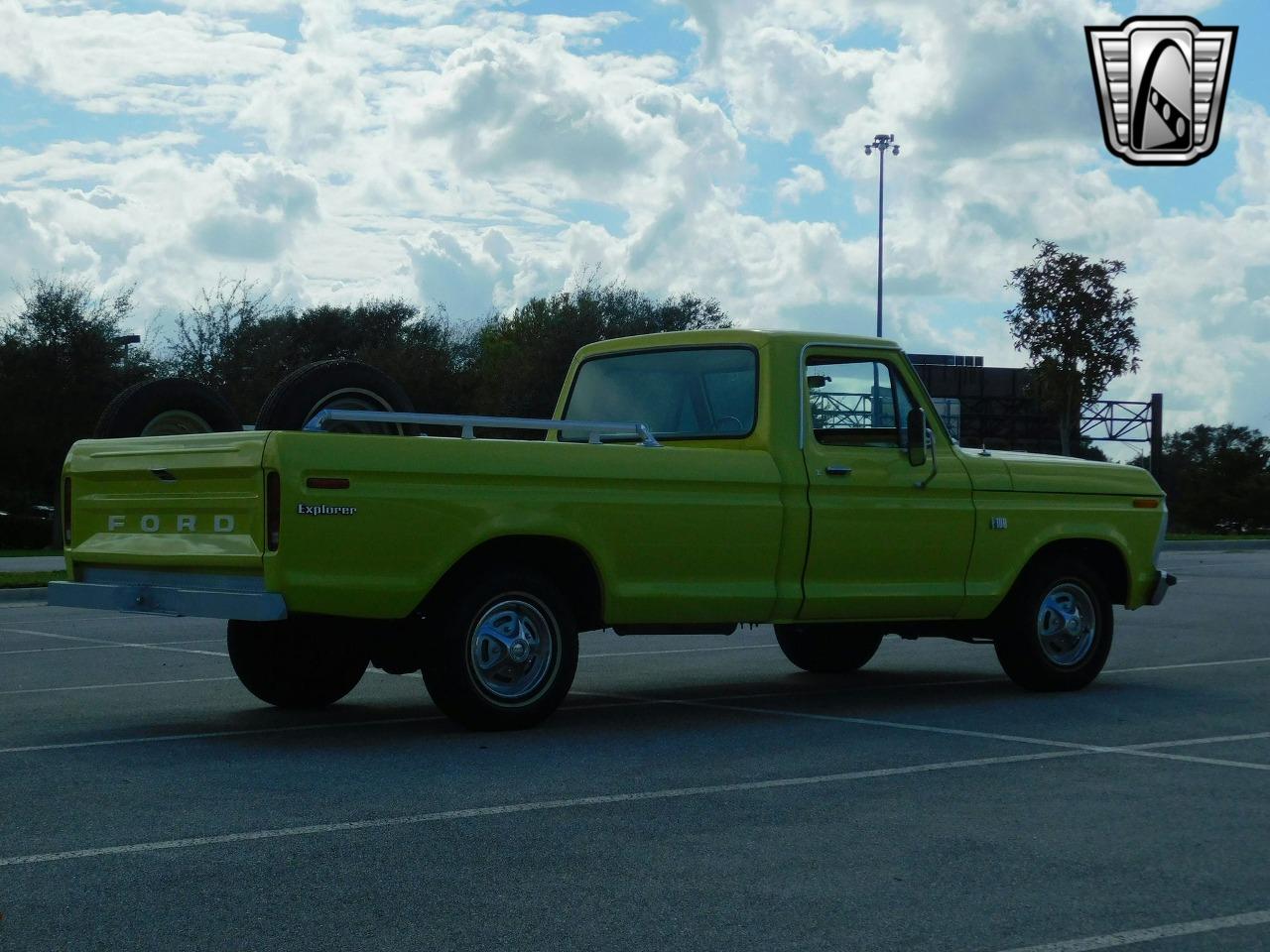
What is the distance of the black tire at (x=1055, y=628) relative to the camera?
1056 cm

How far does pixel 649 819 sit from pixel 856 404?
405cm

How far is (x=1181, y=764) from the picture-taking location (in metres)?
7.93

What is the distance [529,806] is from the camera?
6.72 meters

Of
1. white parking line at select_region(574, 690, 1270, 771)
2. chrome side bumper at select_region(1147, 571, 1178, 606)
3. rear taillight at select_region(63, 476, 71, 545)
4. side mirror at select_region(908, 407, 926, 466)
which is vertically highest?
side mirror at select_region(908, 407, 926, 466)

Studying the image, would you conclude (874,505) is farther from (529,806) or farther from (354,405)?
(529,806)

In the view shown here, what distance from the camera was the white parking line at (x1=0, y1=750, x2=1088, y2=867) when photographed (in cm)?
588

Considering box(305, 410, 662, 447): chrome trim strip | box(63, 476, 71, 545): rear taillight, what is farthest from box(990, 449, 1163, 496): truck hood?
box(63, 476, 71, 545): rear taillight

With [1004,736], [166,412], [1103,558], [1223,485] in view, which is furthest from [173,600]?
[1223,485]

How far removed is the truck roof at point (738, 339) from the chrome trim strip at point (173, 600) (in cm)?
297

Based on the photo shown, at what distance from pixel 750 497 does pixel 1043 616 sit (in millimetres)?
2514

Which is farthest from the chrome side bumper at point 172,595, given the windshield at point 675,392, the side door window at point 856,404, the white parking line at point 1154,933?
the white parking line at point 1154,933

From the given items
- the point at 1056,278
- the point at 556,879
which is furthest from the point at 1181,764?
the point at 1056,278

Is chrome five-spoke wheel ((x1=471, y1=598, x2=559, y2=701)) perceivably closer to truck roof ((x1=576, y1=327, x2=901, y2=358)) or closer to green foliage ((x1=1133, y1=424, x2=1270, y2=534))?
truck roof ((x1=576, y1=327, x2=901, y2=358))

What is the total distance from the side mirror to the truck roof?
511 millimetres
